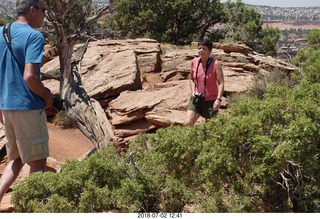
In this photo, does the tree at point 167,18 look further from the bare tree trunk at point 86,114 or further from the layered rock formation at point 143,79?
the bare tree trunk at point 86,114

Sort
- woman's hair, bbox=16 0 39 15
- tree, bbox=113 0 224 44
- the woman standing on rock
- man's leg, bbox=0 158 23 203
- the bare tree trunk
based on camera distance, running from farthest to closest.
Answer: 1. tree, bbox=113 0 224 44
2. the bare tree trunk
3. the woman standing on rock
4. man's leg, bbox=0 158 23 203
5. woman's hair, bbox=16 0 39 15

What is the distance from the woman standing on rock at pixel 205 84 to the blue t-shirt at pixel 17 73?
2447 mm

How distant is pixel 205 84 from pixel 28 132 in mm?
2561

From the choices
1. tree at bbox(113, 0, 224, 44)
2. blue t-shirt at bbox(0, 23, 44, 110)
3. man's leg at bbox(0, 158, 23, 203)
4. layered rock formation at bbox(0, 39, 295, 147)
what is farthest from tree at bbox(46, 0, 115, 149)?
tree at bbox(113, 0, 224, 44)

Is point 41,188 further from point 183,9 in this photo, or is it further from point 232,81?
point 183,9

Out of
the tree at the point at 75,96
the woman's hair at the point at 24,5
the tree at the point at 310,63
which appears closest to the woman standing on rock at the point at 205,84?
the tree at the point at 310,63

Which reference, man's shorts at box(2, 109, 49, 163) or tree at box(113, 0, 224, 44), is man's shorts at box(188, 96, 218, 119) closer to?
man's shorts at box(2, 109, 49, 163)

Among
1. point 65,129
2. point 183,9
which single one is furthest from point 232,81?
point 183,9

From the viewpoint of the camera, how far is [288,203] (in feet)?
12.1

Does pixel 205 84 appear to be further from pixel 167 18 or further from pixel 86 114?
pixel 167 18

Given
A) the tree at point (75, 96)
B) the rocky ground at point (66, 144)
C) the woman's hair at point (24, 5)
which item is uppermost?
the woman's hair at point (24, 5)

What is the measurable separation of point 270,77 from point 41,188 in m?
6.76

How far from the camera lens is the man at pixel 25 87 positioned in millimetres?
3656

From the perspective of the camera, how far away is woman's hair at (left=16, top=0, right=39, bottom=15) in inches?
148
